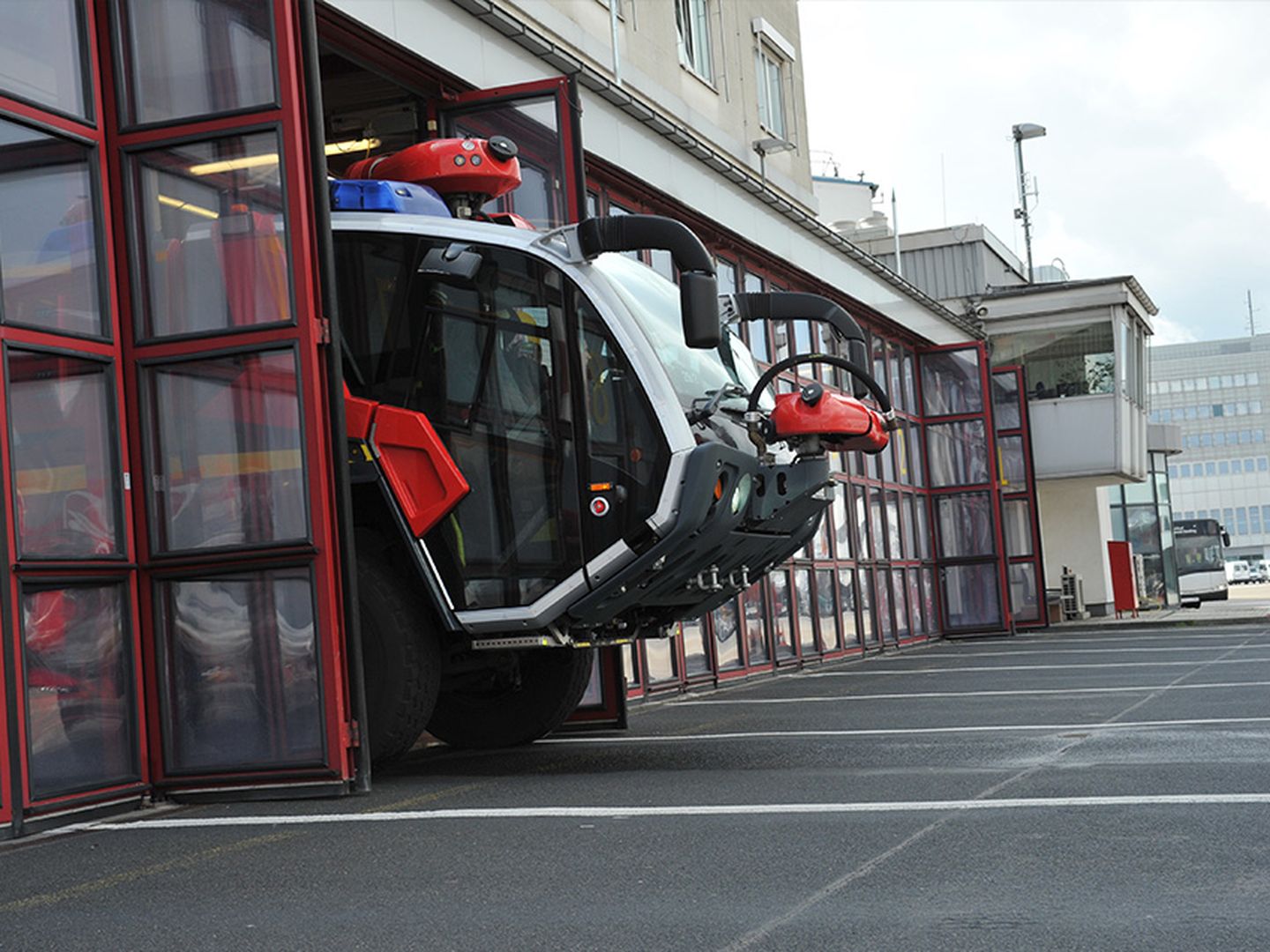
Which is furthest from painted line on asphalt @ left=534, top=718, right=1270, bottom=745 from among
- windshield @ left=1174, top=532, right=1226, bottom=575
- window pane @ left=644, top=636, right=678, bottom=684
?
windshield @ left=1174, top=532, right=1226, bottom=575

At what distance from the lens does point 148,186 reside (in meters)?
9.12

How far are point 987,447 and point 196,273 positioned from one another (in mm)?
20709

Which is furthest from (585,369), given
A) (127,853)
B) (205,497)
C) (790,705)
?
(790,705)

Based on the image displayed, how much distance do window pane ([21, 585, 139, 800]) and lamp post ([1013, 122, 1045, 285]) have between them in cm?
3353

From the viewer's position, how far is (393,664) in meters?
9.30

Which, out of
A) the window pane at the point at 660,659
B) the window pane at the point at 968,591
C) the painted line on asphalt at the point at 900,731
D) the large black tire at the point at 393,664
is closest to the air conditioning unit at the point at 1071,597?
the window pane at the point at 968,591

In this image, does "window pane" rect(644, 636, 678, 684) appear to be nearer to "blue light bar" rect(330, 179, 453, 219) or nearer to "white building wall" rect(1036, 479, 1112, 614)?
"blue light bar" rect(330, 179, 453, 219)

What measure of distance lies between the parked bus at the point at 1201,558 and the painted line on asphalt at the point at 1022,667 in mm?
35000

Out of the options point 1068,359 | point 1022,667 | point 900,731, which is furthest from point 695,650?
point 1068,359

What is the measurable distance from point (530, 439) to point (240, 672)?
6.45 ft

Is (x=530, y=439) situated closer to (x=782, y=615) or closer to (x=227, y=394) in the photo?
(x=227, y=394)

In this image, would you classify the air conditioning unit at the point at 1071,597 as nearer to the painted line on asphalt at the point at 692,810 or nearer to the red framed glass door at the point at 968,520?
the red framed glass door at the point at 968,520

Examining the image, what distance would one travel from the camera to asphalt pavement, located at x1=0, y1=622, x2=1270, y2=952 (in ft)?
16.2

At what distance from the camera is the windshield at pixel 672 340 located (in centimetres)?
933
